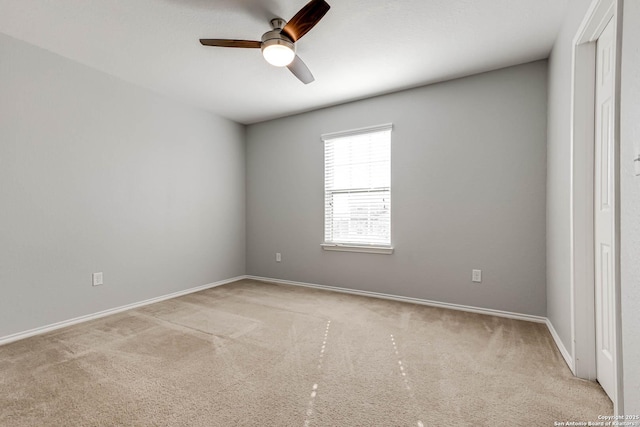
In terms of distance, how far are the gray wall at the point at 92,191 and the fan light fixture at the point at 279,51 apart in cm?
210

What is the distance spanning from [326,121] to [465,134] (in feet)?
5.96

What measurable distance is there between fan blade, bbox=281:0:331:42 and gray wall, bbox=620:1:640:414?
139 centimetres

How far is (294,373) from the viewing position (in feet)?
6.18

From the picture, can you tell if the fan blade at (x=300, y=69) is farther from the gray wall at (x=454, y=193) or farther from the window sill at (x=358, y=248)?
the window sill at (x=358, y=248)

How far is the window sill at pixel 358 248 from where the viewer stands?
11.7 feet

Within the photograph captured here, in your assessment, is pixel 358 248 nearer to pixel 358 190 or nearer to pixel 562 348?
pixel 358 190

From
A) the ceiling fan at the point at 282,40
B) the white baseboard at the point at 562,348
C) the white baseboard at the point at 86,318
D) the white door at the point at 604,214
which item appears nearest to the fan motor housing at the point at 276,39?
the ceiling fan at the point at 282,40

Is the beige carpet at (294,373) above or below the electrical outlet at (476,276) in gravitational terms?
below

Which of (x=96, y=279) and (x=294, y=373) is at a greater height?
(x=96, y=279)

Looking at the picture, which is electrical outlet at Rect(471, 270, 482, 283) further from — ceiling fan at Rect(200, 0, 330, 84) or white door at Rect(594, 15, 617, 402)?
ceiling fan at Rect(200, 0, 330, 84)

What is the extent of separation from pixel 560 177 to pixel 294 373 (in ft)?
7.98

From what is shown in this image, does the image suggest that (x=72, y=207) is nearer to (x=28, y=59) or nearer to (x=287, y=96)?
(x=28, y=59)

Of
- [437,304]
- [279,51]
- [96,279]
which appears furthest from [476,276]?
[96,279]

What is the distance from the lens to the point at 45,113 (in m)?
2.63
